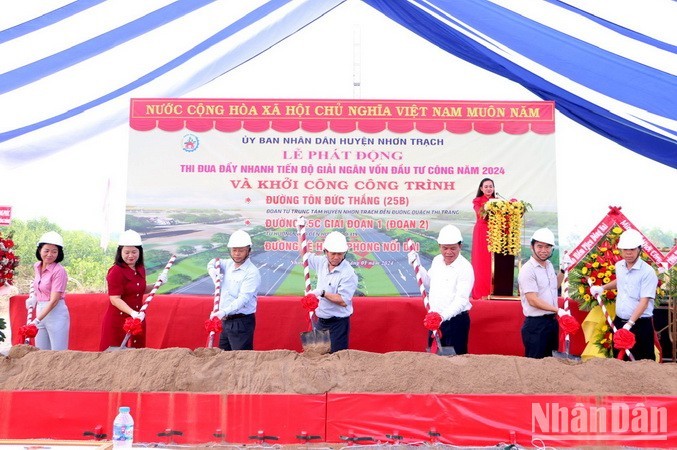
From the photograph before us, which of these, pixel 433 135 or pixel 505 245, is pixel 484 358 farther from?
pixel 433 135

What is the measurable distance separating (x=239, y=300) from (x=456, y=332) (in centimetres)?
155

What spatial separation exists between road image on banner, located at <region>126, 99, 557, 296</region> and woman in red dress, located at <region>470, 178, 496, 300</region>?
0.15 metres

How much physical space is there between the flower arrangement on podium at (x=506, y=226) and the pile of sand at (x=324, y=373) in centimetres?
198

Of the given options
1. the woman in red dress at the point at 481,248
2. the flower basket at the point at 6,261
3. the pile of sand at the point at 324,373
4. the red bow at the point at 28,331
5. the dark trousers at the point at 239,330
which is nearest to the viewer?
the pile of sand at the point at 324,373

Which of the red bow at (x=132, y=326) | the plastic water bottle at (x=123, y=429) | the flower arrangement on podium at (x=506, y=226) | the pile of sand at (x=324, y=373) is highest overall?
the flower arrangement on podium at (x=506, y=226)

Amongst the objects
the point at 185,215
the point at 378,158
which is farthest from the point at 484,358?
the point at 185,215

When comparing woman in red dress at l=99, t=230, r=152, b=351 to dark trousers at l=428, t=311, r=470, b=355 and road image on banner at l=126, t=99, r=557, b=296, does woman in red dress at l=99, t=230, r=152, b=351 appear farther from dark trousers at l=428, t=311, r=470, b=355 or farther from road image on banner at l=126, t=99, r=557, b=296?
dark trousers at l=428, t=311, r=470, b=355

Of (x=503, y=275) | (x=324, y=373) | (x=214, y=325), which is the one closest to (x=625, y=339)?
(x=503, y=275)

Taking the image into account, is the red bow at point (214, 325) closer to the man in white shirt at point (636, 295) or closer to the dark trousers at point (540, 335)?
the dark trousers at point (540, 335)

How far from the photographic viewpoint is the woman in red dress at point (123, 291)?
16.5ft

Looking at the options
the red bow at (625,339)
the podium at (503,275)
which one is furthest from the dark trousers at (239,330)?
the red bow at (625,339)

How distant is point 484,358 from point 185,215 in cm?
362

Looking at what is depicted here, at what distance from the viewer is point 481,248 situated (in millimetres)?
6516

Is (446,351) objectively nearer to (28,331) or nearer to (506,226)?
(506,226)
